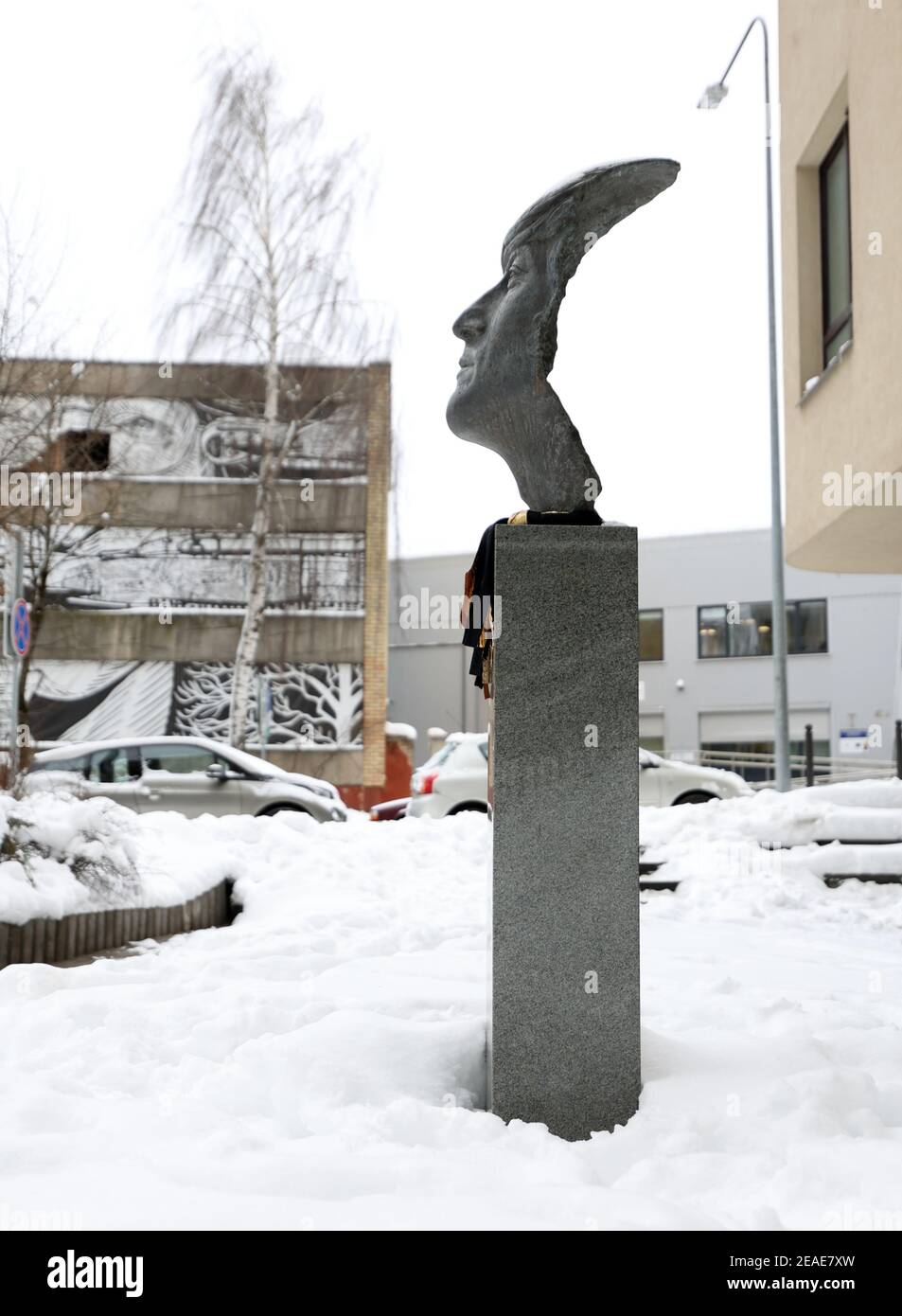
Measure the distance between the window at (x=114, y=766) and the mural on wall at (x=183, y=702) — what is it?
8051 mm

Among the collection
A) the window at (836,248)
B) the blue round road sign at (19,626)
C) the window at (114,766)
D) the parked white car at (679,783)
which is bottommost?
the parked white car at (679,783)

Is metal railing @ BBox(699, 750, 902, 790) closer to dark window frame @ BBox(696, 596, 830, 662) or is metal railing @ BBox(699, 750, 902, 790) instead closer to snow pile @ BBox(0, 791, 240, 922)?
dark window frame @ BBox(696, 596, 830, 662)

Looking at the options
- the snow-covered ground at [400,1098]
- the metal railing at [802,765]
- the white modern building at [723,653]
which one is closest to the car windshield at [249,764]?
the snow-covered ground at [400,1098]

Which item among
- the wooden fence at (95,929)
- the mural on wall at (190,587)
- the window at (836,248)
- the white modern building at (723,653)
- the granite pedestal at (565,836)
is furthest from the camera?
the white modern building at (723,653)

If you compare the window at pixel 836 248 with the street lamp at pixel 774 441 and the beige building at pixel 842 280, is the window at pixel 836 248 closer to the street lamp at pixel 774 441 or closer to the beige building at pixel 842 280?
the beige building at pixel 842 280

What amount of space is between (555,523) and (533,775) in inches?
33.4

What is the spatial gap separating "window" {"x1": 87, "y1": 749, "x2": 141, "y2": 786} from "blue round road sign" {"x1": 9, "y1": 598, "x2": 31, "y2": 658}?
442 centimetres

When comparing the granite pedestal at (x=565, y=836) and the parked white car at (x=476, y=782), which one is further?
the parked white car at (x=476, y=782)

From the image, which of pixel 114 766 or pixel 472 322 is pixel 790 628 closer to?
pixel 114 766

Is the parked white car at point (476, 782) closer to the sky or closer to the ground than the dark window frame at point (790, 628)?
closer to the ground

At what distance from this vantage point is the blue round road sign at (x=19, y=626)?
29.6 feet

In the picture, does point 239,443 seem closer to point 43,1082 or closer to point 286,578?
point 286,578

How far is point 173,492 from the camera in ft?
74.0

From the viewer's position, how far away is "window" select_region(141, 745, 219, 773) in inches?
537
